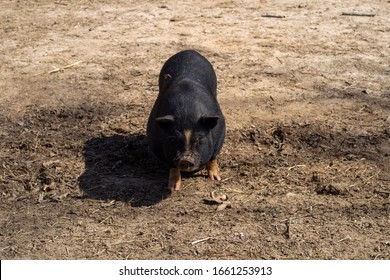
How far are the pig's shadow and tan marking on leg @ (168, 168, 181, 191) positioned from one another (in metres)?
0.06

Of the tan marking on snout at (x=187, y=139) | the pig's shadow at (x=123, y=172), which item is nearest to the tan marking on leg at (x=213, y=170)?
the pig's shadow at (x=123, y=172)

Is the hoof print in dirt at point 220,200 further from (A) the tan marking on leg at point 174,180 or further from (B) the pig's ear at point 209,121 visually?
(B) the pig's ear at point 209,121

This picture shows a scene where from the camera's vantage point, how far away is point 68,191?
583 cm

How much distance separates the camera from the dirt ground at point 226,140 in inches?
201

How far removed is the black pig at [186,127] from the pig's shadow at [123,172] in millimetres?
244

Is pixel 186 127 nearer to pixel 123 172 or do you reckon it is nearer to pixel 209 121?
pixel 209 121

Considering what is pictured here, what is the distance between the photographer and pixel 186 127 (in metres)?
5.55

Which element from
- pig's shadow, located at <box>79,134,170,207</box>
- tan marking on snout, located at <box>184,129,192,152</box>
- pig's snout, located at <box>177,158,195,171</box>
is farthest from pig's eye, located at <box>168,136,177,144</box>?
pig's shadow, located at <box>79,134,170,207</box>

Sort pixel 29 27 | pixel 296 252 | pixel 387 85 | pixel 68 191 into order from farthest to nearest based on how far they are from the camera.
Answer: pixel 29 27 < pixel 387 85 < pixel 68 191 < pixel 296 252

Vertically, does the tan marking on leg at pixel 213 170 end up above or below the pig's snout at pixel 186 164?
below

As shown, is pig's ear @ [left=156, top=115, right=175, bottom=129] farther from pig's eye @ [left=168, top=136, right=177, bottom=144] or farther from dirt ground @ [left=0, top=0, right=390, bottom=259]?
dirt ground @ [left=0, top=0, right=390, bottom=259]

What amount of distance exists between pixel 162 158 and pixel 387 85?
3375mm

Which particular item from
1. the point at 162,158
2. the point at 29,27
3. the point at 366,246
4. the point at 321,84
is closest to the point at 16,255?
the point at 162,158

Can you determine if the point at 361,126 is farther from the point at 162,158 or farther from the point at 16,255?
the point at 16,255
